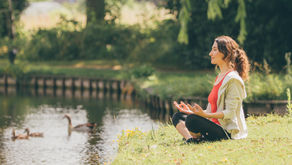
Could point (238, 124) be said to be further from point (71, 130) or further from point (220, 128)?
point (71, 130)

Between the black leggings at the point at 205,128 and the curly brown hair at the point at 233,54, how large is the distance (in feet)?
2.69

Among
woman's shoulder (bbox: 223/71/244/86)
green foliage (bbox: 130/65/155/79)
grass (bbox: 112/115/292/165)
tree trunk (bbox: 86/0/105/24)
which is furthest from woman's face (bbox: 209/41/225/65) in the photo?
tree trunk (bbox: 86/0/105/24)

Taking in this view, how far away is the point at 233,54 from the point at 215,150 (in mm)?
1353

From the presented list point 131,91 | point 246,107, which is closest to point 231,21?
point 131,91

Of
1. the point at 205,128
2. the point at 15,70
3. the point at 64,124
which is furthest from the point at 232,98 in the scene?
the point at 15,70

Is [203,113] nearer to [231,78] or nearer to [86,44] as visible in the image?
[231,78]

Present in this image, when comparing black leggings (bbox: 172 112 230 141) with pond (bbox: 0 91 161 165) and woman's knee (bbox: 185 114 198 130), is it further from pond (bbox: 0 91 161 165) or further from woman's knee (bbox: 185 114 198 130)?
pond (bbox: 0 91 161 165)

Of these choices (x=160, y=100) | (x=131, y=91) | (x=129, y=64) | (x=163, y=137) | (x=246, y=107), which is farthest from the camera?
(x=129, y=64)

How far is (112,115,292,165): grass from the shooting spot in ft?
21.6

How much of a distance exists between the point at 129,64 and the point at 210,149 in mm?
18317

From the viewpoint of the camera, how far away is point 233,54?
23.9 feet

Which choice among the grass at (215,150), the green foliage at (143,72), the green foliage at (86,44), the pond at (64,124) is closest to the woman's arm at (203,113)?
the grass at (215,150)

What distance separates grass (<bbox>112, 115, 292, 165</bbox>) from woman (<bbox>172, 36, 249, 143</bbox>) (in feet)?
0.62

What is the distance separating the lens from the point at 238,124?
739cm
